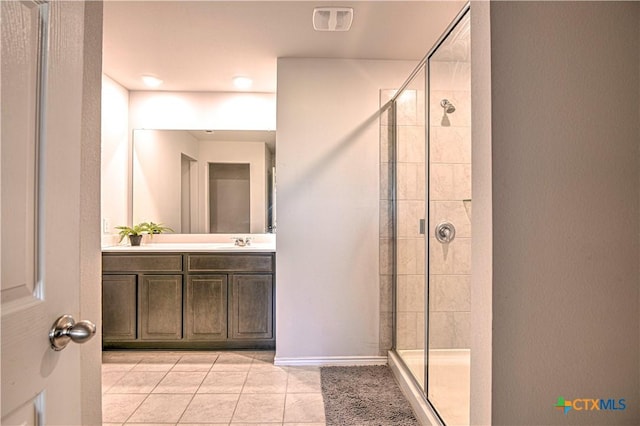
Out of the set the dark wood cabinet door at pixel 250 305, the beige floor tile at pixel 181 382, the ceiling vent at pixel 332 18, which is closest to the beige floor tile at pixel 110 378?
the beige floor tile at pixel 181 382

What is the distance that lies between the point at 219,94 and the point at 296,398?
8.82 feet

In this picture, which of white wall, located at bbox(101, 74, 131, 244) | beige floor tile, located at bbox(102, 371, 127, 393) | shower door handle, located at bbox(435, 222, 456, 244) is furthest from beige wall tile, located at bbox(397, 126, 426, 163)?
beige floor tile, located at bbox(102, 371, 127, 393)

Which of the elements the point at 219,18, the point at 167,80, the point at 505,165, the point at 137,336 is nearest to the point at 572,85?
the point at 505,165

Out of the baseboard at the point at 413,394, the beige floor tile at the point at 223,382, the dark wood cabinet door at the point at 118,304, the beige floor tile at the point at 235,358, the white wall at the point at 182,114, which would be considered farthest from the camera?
the white wall at the point at 182,114

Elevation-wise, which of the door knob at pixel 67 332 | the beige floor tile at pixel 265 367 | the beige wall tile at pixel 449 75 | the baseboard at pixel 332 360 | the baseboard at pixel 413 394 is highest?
the beige wall tile at pixel 449 75

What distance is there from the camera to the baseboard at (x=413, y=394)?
1868 mm

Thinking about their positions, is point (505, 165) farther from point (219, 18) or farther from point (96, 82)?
point (219, 18)

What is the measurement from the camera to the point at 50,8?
658 mm

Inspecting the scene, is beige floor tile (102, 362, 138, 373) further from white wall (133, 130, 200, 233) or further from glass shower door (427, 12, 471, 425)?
glass shower door (427, 12, 471, 425)

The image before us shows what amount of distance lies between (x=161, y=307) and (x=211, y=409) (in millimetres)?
1127

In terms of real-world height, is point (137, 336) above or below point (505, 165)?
below

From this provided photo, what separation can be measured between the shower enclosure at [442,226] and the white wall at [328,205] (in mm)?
430

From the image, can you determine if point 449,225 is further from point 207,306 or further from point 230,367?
point 207,306

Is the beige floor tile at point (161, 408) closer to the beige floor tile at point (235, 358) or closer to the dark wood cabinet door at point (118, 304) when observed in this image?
the beige floor tile at point (235, 358)
